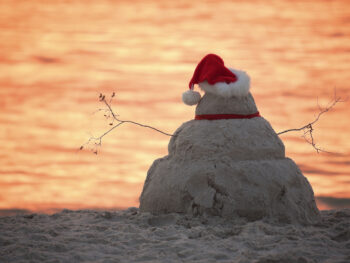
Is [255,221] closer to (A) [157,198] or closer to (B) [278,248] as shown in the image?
(B) [278,248]

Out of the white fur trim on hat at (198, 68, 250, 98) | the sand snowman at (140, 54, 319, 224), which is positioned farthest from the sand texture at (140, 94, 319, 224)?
the white fur trim on hat at (198, 68, 250, 98)

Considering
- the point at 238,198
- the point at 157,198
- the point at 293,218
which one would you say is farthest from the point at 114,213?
the point at 293,218

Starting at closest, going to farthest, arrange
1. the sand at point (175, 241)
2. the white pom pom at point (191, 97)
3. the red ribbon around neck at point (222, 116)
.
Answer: the sand at point (175, 241) → the red ribbon around neck at point (222, 116) → the white pom pom at point (191, 97)

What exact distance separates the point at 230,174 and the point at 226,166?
13 cm

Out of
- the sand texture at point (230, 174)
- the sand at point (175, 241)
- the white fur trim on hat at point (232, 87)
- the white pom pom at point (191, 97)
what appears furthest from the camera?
the white pom pom at point (191, 97)

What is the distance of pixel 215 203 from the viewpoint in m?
6.86

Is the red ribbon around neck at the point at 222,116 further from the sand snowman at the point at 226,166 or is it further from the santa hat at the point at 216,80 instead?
the santa hat at the point at 216,80

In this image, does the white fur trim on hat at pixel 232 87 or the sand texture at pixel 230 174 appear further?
the white fur trim on hat at pixel 232 87

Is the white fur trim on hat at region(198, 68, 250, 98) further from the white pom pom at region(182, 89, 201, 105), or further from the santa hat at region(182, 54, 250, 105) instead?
the white pom pom at region(182, 89, 201, 105)

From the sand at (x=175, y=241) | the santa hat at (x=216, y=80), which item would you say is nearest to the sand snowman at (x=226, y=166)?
the santa hat at (x=216, y=80)

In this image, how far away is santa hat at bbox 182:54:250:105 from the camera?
7.25 meters

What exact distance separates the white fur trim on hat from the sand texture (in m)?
0.11

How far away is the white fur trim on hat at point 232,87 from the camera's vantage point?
→ 23.7 feet

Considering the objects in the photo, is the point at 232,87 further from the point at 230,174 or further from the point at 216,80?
the point at 230,174
